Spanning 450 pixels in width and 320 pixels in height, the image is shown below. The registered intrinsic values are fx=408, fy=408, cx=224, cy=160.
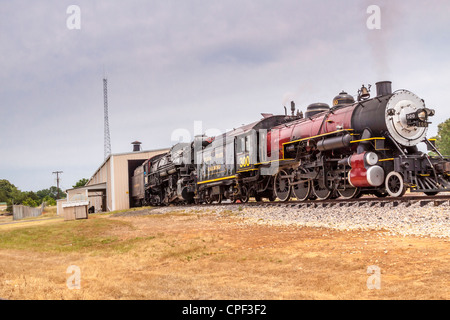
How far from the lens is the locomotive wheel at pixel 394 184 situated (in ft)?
45.1

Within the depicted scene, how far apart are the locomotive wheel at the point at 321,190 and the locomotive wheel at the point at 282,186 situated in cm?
152

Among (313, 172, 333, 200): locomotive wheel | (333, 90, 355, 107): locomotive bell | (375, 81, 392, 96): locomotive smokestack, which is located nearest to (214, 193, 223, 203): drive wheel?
(313, 172, 333, 200): locomotive wheel

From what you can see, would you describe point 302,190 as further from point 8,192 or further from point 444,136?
point 8,192

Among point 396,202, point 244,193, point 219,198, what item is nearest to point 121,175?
point 219,198

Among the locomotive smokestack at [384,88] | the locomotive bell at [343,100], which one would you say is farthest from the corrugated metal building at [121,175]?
the locomotive smokestack at [384,88]

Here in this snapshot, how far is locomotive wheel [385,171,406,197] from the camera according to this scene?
13.7 m

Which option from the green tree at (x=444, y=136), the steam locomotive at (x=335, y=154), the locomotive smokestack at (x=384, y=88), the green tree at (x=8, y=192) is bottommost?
the green tree at (x=8, y=192)

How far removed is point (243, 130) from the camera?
21656mm

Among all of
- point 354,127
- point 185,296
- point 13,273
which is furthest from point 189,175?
point 185,296

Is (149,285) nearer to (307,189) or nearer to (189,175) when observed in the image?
(307,189)
